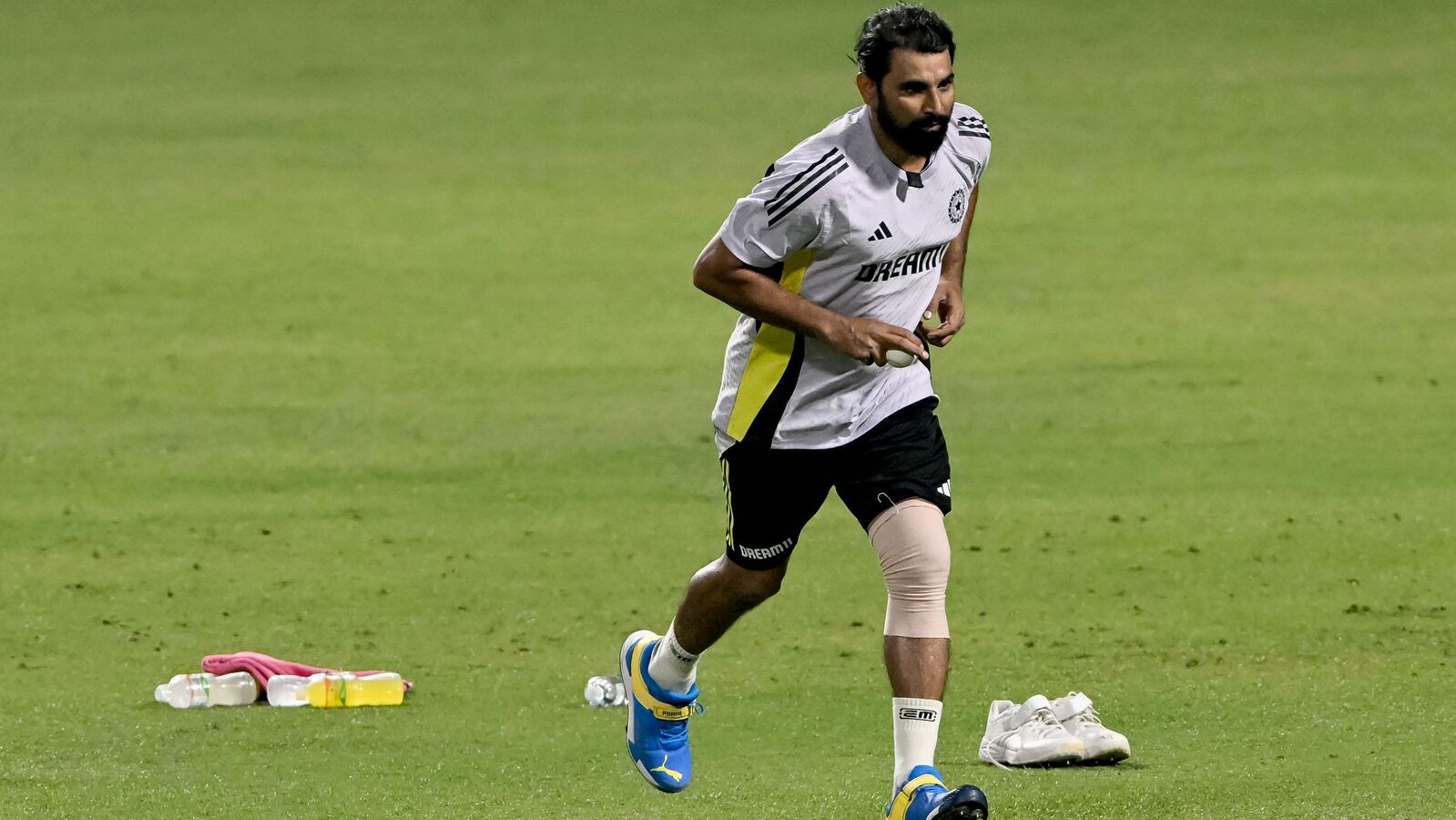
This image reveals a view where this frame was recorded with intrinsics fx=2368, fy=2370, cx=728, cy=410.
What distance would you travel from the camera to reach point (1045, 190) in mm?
21344

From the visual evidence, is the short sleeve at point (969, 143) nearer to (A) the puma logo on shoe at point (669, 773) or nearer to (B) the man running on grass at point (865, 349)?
(B) the man running on grass at point (865, 349)

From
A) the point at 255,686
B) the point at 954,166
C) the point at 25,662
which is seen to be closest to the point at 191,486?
the point at 25,662

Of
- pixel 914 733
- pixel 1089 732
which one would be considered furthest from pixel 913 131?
pixel 1089 732

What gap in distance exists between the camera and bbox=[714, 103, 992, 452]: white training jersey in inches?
267

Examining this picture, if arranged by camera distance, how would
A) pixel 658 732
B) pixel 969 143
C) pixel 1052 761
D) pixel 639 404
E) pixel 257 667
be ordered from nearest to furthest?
pixel 969 143
pixel 658 732
pixel 1052 761
pixel 257 667
pixel 639 404

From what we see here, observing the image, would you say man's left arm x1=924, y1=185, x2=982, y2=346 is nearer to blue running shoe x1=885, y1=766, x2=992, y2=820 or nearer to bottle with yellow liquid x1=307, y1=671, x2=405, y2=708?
blue running shoe x1=885, y1=766, x2=992, y2=820

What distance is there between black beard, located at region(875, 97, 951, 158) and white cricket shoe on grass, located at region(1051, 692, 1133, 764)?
7.07 feet

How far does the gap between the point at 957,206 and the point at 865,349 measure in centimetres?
66

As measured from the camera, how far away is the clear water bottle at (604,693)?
9.05 m

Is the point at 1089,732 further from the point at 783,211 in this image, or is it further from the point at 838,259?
the point at 783,211

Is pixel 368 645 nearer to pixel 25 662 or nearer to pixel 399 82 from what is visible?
pixel 25 662

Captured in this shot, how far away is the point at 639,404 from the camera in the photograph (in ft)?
50.5

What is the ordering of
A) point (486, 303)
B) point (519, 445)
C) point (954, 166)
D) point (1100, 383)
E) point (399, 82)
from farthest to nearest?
1. point (399, 82)
2. point (486, 303)
3. point (1100, 383)
4. point (519, 445)
5. point (954, 166)

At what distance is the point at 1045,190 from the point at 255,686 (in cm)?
1345
